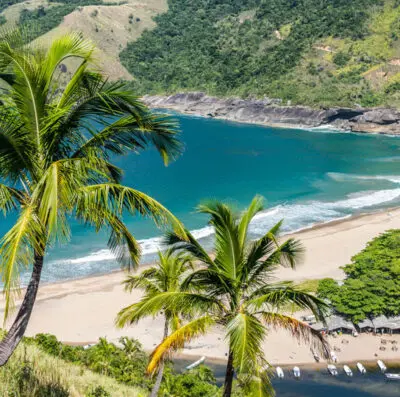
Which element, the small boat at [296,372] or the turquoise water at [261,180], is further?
the turquoise water at [261,180]

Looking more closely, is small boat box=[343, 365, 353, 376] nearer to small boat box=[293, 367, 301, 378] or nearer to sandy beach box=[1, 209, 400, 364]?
sandy beach box=[1, 209, 400, 364]

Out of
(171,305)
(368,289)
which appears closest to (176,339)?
(171,305)

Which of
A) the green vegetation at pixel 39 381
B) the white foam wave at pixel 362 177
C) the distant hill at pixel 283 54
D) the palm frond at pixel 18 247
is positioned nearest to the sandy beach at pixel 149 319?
the green vegetation at pixel 39 381

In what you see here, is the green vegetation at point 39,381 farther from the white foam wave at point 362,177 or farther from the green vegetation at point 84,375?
the white foam wave at point 362,177

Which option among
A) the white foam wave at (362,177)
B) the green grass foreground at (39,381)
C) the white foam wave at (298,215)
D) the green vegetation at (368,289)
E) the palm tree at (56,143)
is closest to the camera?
the palm tree at (56,143)

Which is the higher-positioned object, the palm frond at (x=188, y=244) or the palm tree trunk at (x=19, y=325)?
the palm frond at (x=188, y=244)

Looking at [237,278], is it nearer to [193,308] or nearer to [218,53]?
[193,308]

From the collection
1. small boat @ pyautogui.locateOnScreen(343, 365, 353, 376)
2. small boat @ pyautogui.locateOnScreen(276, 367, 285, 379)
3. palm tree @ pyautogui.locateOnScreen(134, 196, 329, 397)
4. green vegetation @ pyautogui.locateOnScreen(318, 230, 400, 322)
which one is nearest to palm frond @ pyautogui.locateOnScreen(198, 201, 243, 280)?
palm tree @ pyautogui.locateOnScreen(134, 196, 329, 397)
